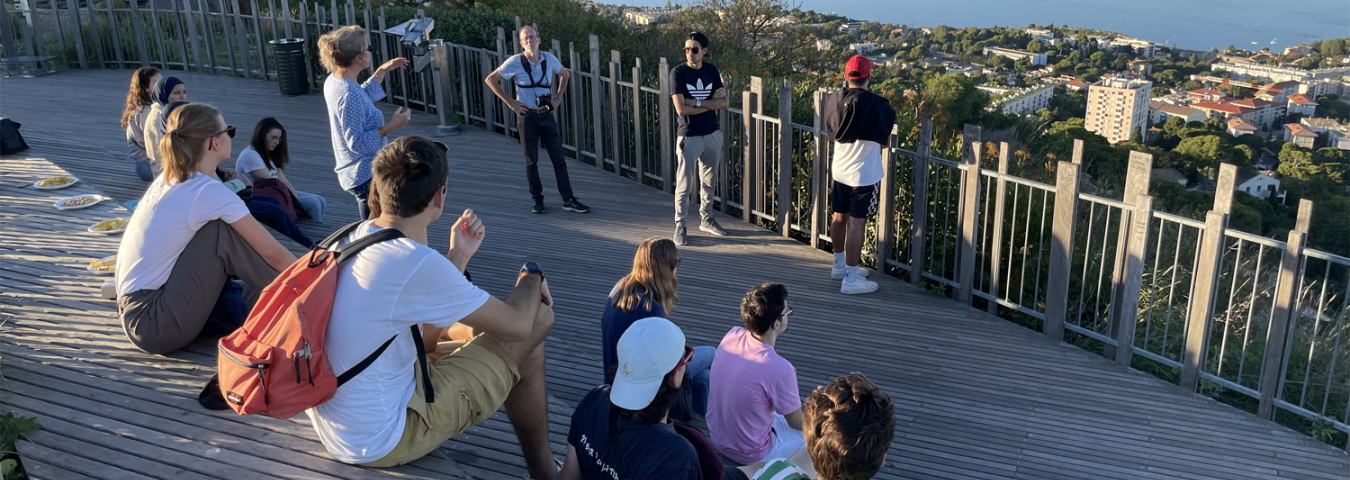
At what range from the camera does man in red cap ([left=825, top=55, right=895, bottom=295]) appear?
6461 mm

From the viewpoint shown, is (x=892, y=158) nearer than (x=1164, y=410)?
No

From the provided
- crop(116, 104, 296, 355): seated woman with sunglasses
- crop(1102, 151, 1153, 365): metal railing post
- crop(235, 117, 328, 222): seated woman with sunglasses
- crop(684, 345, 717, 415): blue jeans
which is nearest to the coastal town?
crop(235, 117, 328, 222): seated woman with sunglasses

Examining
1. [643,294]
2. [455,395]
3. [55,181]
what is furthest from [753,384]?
[55,181]

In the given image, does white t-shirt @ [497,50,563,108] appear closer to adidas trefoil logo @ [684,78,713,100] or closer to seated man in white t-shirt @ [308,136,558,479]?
adidas trefoil logo @ [684,78,713,100]

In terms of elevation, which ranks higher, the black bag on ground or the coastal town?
the black bag on ground

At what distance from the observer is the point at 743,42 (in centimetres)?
2380

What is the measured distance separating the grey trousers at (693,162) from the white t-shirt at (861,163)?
1.38 m

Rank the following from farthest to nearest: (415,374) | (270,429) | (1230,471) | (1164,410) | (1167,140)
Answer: (1167,140) < (1164,410) < (1230,471) < (270,429) < (415,374)

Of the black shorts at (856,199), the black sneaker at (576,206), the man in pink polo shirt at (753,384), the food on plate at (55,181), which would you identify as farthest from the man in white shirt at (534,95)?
the man in pink polo shirt at (753,384)

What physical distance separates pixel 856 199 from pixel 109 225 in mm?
5204

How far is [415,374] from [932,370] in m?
3.53

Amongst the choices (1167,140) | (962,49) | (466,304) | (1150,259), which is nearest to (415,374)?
(466,304)

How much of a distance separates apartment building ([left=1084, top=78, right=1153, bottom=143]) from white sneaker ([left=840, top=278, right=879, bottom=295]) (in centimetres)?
2696

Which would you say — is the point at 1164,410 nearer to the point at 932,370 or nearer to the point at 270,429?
the point at 932,370
